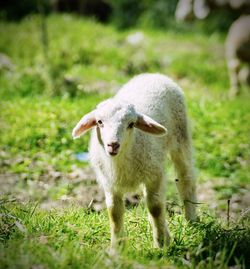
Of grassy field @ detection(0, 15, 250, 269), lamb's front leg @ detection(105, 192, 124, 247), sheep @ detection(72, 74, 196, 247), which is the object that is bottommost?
grassy field @ detection(0, 15, 250, 269)

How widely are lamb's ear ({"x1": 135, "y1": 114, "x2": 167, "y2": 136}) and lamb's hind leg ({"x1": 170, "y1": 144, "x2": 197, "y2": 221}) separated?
1.12m

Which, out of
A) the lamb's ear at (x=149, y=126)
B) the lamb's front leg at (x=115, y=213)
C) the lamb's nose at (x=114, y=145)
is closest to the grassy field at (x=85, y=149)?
the lamb's front leg at (x=115, y=213)

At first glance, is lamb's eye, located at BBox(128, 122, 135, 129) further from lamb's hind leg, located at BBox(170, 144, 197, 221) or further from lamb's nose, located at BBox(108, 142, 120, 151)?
lamb's hind leg, located at BBox(170, 144, 197, 221)

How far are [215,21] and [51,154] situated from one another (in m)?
11.7

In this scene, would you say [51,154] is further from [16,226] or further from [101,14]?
[101,14]

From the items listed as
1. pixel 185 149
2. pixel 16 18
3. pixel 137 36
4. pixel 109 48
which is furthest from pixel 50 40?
pixel 185 149

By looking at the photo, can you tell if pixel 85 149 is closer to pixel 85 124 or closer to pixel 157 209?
pixel 157 209

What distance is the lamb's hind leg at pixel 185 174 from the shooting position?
17.8 feet

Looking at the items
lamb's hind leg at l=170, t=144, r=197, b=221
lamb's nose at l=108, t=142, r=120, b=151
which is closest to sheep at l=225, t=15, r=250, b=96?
lamb's hind leg at l=170, t=144, r=197, b=221

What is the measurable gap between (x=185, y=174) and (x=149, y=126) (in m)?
1.39

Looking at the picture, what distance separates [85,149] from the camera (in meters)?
7.17

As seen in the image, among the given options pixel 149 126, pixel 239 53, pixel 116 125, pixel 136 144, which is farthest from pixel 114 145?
pixel 239 53

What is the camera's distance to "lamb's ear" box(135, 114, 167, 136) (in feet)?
14.1

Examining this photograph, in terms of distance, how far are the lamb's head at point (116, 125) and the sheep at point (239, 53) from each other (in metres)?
6.94
